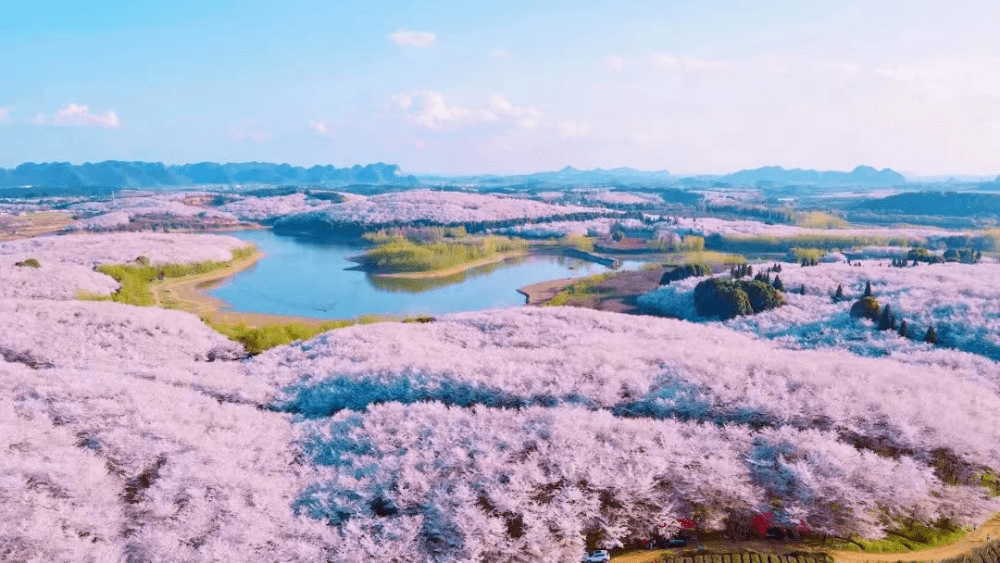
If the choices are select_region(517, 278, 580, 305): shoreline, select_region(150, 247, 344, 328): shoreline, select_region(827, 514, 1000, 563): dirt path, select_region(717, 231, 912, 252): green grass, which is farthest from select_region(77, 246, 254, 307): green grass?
select_region(717, 231, 912, 252): green grass

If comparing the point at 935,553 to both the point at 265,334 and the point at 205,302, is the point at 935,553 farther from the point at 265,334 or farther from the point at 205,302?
the point at 205,302

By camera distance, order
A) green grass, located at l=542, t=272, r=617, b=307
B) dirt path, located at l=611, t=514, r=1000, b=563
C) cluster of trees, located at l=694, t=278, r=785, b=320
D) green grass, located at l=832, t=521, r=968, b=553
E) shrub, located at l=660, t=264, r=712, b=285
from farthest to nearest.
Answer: shrub, located at l=660, t=264, r=712, b=285 < green grass, located at l=542, t=272, r=617, b=307 < cluster of trees, located at l=694, t=278, r=785, b=320 < green grass, located at l=832, t=521, r=968, b=553 < dirt path, located at l=611, t=514, r=1000, b=563

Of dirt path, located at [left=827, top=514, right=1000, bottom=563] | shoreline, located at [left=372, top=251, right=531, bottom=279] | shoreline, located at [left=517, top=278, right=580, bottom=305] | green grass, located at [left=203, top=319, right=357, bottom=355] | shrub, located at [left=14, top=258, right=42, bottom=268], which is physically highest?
shrub, located at [left=14, top=258, right=42, bottom=268]

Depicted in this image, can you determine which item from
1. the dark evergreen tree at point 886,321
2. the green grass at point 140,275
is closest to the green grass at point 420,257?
the green grass at point 140,275

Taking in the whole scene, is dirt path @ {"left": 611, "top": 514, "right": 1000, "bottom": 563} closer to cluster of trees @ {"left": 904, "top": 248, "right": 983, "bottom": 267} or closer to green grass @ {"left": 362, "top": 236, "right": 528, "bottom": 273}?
cluster of trees @ {"left": 904, "top": 248, "right": 983, "bottom": 267}

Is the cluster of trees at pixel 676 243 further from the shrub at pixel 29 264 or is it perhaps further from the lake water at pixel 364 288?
the shrub at pixel 29 264

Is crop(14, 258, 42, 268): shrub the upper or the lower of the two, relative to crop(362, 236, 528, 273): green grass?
upper
